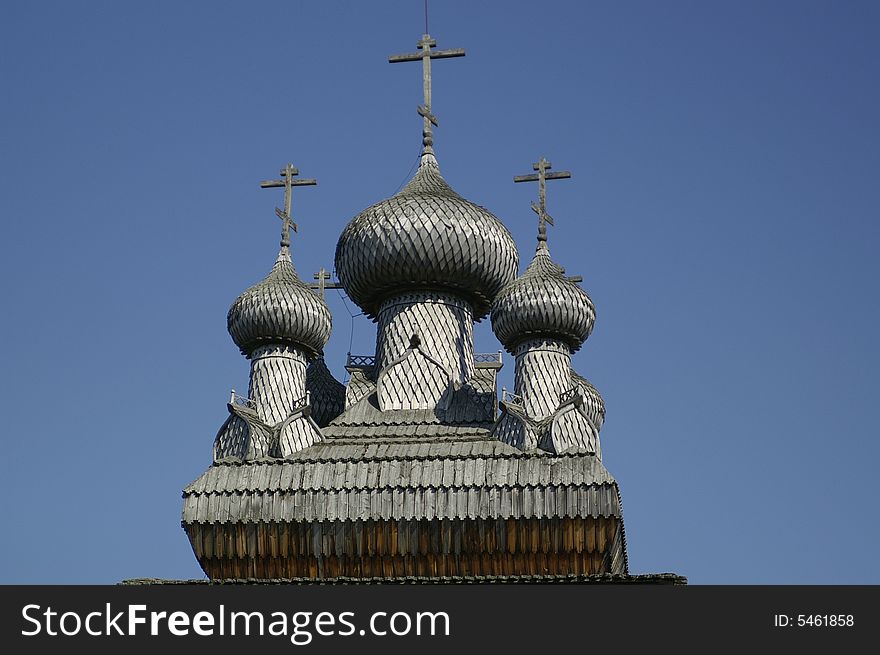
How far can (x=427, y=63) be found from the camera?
2509 centimetres

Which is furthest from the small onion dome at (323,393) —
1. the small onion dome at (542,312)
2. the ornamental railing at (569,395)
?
the ornamental railing at (569,395)

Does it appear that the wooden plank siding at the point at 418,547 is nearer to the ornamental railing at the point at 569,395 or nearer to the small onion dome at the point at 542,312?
the ornamental railing at the point at 569,395

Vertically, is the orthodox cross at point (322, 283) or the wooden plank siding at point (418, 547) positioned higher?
the orthodox cross at point (322, 283)

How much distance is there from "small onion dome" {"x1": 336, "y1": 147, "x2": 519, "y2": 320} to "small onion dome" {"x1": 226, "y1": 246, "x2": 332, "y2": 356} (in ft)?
3.02

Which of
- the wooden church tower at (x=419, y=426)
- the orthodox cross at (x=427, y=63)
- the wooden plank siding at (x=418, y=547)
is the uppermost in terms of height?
the orthodox cross at (x=427, y=63)

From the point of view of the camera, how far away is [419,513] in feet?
65.4

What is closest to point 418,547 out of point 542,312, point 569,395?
point 569,395

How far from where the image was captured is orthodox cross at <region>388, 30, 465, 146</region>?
24.9 meters

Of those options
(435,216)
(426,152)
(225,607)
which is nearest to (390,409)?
(435,216)

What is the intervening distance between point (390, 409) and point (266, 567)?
3.31 meters

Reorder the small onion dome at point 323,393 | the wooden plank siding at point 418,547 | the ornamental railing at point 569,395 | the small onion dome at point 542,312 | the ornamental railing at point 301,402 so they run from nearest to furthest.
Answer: the wooden plank siding at point 418,547 → the ornamental railing at point 569,395 → the ornamental railing at point 301,402 → the small onion dome at point 542,312 → the small onion dome at point 323,393

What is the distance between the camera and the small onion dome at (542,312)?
2272cm

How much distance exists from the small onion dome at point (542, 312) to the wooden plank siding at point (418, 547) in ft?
12.9

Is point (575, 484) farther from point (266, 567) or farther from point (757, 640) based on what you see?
point (757, 640)
